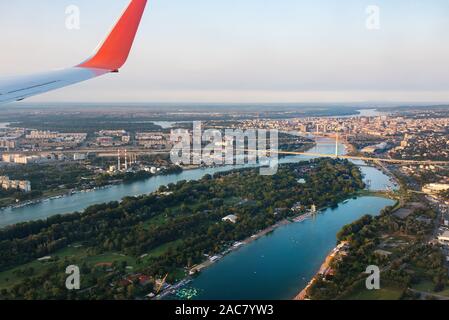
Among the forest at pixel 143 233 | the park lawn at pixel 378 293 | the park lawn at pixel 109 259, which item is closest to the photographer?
the park lawn at pixel 378 293

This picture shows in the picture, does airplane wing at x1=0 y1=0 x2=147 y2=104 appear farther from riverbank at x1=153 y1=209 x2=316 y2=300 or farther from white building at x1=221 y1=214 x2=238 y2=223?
white building at x1=221 y1=214 x2=238 y2=223

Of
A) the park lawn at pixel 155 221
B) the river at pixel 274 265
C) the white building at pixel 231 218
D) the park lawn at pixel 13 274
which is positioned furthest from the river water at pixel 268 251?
the park lawn at pixel 13 274

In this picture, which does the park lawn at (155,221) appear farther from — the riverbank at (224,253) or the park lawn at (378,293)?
the park lawn at (378,293)

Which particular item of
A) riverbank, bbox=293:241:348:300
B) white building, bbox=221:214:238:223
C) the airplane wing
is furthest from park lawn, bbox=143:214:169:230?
the airplane wing

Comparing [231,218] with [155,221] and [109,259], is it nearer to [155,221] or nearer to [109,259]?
[155,221]

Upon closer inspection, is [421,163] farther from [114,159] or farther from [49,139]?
[49,139]
